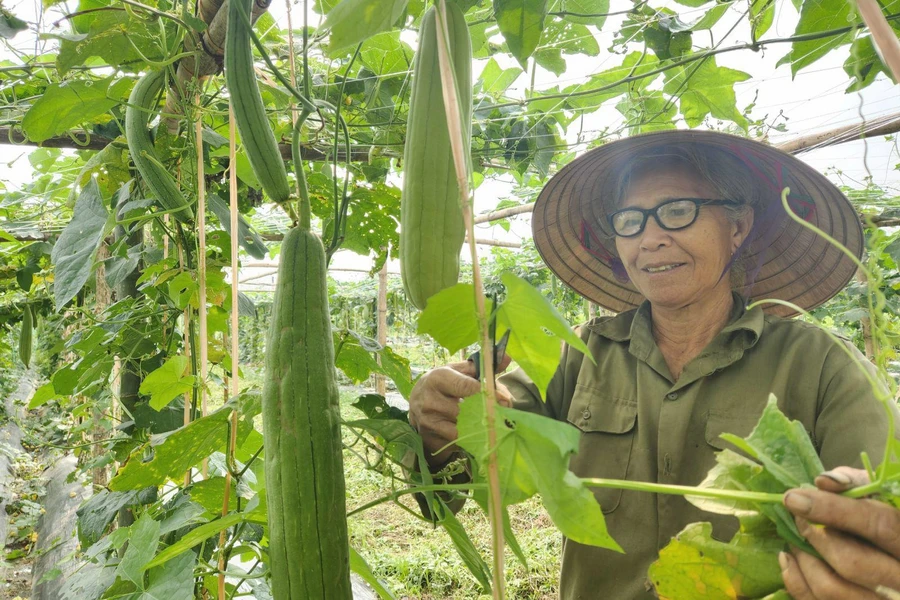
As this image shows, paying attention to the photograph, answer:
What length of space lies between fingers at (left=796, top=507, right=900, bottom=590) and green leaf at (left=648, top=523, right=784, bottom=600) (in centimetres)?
4

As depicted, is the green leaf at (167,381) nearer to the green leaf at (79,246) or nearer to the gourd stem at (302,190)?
the green leaf at (79,246)

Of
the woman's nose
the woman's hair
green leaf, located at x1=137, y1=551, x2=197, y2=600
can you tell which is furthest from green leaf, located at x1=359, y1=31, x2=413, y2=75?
green leaf, located at x1=137, y1=551, x2=197, y2=600

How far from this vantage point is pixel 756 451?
0.48 meters

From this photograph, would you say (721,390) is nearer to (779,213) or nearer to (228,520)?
(779,213)

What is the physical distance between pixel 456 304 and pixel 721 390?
4.03 feet

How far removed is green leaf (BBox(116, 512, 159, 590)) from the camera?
1.06 meters

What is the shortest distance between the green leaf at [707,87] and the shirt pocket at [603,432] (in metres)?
1.01

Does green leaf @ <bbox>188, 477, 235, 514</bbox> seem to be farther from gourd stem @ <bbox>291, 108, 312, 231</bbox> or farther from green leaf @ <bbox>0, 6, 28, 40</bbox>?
green leaf @ <bbox>0, 6, 28, 40</bbox>

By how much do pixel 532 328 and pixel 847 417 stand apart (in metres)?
1.09

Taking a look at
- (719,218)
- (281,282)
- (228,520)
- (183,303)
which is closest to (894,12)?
(719,218)

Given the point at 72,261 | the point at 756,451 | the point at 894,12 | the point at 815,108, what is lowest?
the point at 756,451

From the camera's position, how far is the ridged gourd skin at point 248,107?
72 cm

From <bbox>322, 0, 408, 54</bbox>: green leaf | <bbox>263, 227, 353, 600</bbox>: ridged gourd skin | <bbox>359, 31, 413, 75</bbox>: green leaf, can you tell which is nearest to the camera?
<bbox>322, 0, 408, 54</bbox>: green leaf

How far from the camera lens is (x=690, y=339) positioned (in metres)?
1.67
